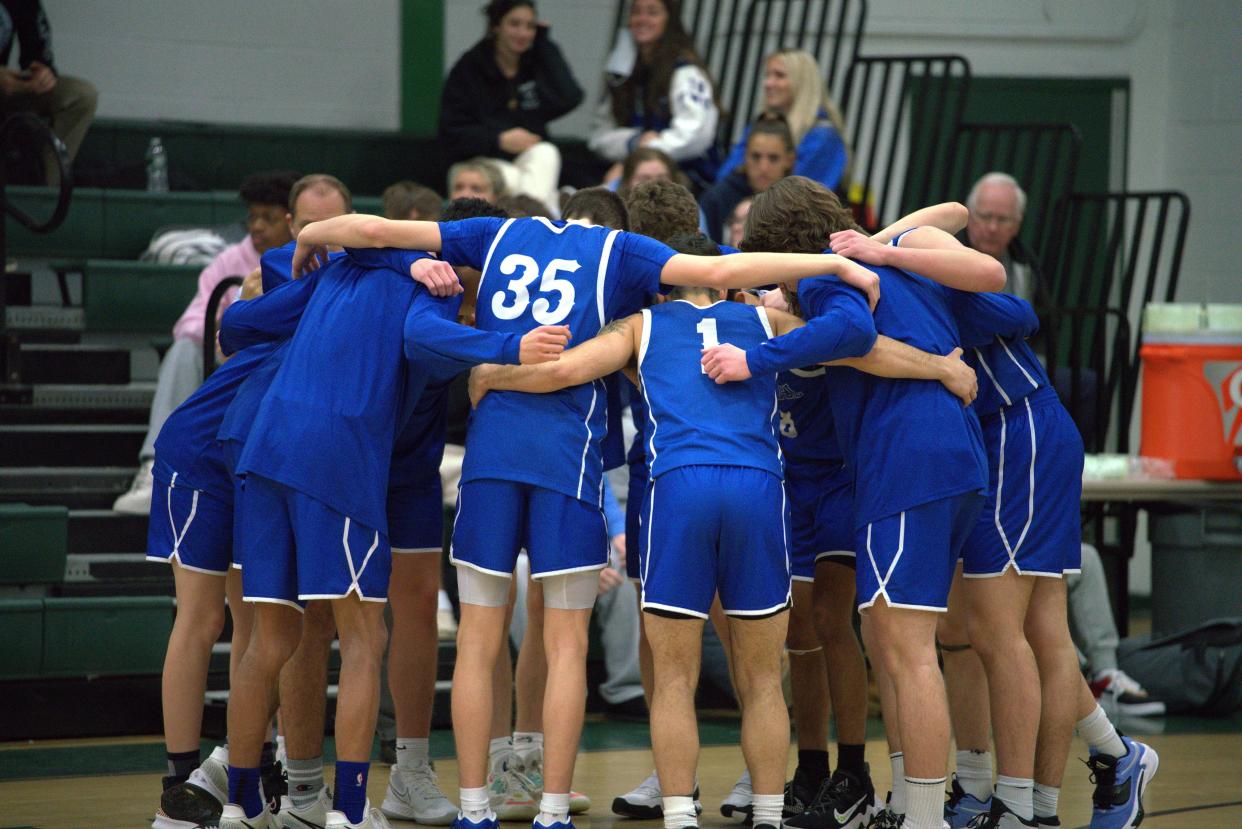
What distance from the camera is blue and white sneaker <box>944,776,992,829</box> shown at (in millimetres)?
4195

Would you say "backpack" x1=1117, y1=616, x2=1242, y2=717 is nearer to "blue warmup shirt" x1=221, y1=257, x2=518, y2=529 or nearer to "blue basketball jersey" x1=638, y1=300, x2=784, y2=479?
"blue basketball jersey" x1=638, y1=300, x2=784, y2=479

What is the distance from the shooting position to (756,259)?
3.88 meters

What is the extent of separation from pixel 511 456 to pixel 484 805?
2.76ft

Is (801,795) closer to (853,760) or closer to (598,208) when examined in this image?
(853,760)

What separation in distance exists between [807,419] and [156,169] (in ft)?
15.5

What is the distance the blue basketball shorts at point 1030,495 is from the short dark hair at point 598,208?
3.72 feet

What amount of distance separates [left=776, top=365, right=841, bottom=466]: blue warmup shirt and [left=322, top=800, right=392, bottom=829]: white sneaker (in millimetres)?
1423

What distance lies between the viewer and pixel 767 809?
12.6ft

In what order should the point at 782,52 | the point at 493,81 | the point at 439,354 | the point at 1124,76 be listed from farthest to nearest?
the point at 1124,76 → the point at 493,81 → the point at 782,52 → the point at 439,354

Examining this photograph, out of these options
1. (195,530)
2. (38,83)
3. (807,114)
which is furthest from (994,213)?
Result: (38,83)

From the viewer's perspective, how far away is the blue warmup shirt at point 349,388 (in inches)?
151

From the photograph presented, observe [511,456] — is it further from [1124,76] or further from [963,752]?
[1124,76]

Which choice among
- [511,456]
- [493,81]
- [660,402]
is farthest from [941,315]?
[493,81]

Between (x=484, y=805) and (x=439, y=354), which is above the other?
(x=439, y=354)
